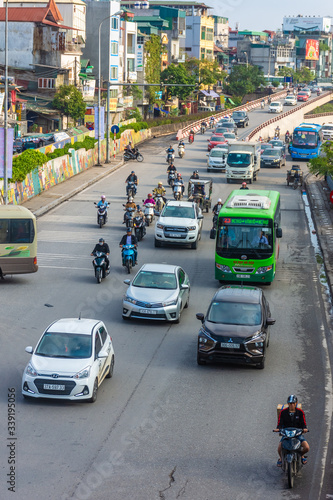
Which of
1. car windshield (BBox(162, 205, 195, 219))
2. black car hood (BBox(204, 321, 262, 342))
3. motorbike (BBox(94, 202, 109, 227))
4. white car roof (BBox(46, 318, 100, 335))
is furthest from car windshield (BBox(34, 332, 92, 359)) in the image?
motorbike (BBox(94, 202, 109, 227))

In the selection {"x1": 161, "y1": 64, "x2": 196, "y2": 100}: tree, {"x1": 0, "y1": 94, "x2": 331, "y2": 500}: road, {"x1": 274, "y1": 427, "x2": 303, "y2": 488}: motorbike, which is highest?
{"x1": 161, "y1": 64, "x2": 196, "y2": 100}: tree

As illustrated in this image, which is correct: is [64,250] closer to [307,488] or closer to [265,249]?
[265,249]

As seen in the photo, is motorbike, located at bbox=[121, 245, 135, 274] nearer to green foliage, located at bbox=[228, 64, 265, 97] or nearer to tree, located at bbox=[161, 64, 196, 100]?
tree, located at bbox=[161, 64, 196, 100]

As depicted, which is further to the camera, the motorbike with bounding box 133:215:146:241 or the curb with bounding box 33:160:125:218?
the curb with bounding box 33:160:125:218

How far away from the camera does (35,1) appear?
294ft

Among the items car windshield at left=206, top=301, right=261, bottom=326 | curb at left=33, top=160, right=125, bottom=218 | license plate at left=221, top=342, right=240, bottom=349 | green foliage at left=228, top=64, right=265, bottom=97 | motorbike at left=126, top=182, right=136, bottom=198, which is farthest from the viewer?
green foliage at left=228, top=64, right=265, bottom=97

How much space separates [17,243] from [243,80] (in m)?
139

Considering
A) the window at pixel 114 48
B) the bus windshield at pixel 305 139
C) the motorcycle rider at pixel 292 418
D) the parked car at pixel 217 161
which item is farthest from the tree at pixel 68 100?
the motorcycle rider at pixel 292 418

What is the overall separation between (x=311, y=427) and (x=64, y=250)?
18.6 metres

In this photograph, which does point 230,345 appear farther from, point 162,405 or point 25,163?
point 25,163

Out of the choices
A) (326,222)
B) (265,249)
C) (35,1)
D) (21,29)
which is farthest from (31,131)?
(265,249)

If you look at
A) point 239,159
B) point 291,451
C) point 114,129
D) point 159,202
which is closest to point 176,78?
point 114,129

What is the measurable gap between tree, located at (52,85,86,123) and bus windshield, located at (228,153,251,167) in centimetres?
3068

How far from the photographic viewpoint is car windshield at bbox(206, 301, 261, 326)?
19656 millimetres
